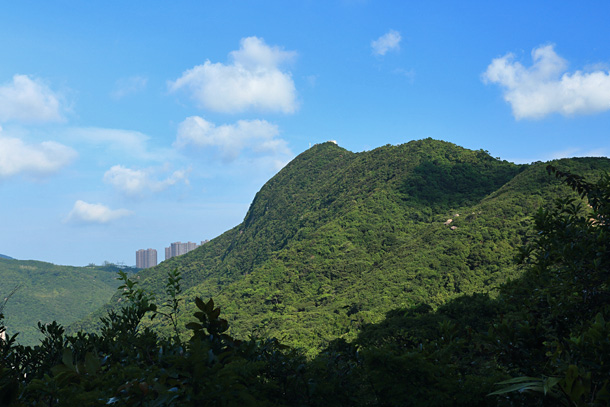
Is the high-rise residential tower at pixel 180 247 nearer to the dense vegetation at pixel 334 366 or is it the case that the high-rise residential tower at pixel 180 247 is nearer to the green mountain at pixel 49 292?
the green mountain at pixel 49 292

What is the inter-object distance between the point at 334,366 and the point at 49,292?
9345cm

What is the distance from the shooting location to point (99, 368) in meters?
2.30

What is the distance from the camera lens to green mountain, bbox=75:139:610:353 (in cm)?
A: 2698

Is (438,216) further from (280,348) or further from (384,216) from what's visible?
(280,348)

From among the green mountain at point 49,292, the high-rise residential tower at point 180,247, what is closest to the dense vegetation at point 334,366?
the green mountain at point 49,292

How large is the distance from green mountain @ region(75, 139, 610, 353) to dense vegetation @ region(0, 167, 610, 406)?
24.7ft

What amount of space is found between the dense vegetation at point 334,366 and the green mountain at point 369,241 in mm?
7514

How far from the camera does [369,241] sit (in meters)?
40.7

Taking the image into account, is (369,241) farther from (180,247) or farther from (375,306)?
(180,247)

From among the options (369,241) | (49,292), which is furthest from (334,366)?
(49,292)

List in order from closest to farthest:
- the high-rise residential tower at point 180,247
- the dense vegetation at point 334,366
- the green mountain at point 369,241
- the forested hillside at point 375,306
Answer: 1. the dense vegetation at point 334,366
2. the forested hillside at point 375,306
3. the green mountain at point 369,241
4. the high-rise residential tower at point 180,247

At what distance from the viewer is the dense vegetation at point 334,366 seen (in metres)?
1.87

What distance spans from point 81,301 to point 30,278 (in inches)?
520

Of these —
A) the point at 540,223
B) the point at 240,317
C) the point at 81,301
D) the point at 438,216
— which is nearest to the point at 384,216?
the point at 438,216
